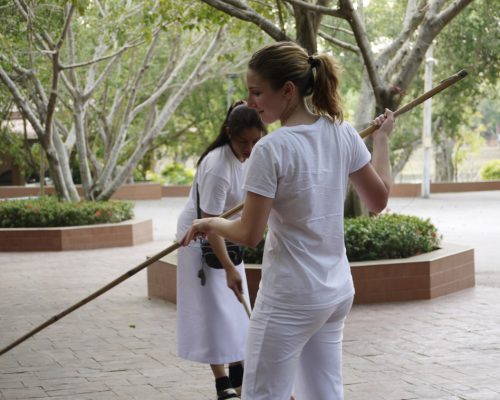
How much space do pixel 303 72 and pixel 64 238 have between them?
1198 cm

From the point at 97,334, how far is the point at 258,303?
187 inches

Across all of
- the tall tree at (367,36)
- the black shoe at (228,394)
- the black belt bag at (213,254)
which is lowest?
the black shoe at (228,394)

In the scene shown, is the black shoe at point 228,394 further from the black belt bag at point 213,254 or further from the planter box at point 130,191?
the planter box at point 130,191

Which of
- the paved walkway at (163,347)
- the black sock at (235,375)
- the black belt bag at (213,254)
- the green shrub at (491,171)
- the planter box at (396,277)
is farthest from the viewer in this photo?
the green shrub at (491,171)

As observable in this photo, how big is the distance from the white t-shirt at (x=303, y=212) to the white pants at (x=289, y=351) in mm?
50

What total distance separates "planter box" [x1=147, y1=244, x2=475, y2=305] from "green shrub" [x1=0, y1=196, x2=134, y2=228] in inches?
242

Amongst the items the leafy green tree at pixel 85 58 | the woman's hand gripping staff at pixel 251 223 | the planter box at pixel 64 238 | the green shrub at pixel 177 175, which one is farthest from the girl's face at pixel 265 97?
the green shrub at pixel 177 175

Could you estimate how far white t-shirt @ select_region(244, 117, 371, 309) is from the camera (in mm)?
3039

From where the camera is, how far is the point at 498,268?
1138 centimetres

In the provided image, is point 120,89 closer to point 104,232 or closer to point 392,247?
point 104,232

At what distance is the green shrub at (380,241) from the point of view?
8909mm

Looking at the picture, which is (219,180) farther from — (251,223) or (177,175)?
(177,175)

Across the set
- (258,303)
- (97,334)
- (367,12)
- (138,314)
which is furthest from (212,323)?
(367,12)

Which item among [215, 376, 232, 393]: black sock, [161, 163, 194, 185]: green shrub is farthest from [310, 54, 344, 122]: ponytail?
[161, 163, 194, 185]: green shrub
